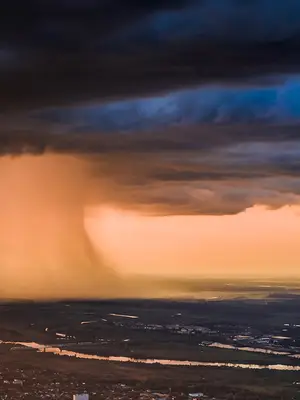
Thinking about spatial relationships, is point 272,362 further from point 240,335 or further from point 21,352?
point 21,352

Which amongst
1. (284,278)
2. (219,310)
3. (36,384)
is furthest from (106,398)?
(284,278)

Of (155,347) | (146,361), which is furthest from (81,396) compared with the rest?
(155,347)

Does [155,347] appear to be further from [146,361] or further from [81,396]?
[81,396]

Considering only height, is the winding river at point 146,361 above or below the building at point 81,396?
above

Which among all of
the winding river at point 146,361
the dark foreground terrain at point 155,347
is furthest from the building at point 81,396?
the winding river at point 146,361

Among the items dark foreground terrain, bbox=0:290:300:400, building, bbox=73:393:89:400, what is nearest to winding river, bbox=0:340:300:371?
dark foreground terrain, bbox=0:290:300:400

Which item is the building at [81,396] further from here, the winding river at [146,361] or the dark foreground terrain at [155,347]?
the winding river at [146,361]

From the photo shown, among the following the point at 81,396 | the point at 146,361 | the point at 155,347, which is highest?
the point at 155,347

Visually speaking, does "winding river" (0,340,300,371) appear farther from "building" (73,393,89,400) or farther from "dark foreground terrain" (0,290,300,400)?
"building" (73,393,89,400)
